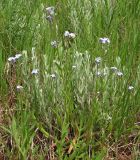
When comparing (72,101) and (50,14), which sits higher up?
(50,14)

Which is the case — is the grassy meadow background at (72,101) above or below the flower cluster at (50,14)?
below

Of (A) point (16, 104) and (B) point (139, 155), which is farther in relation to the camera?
(A) point (16, 104)

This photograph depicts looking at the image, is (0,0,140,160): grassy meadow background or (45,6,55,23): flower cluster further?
(45,6,55,23): flower cluster

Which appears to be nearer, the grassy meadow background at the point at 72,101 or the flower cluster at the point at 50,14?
the grassy meadow background at the point at 72,101

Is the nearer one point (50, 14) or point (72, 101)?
point (72, 101)

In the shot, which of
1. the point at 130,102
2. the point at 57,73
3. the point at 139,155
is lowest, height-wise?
the point at 139,155

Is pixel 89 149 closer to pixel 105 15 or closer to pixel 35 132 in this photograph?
pixel 35 132

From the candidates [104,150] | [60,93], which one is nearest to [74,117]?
[60,93]

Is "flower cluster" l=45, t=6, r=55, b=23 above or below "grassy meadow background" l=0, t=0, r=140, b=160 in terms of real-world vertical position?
above
